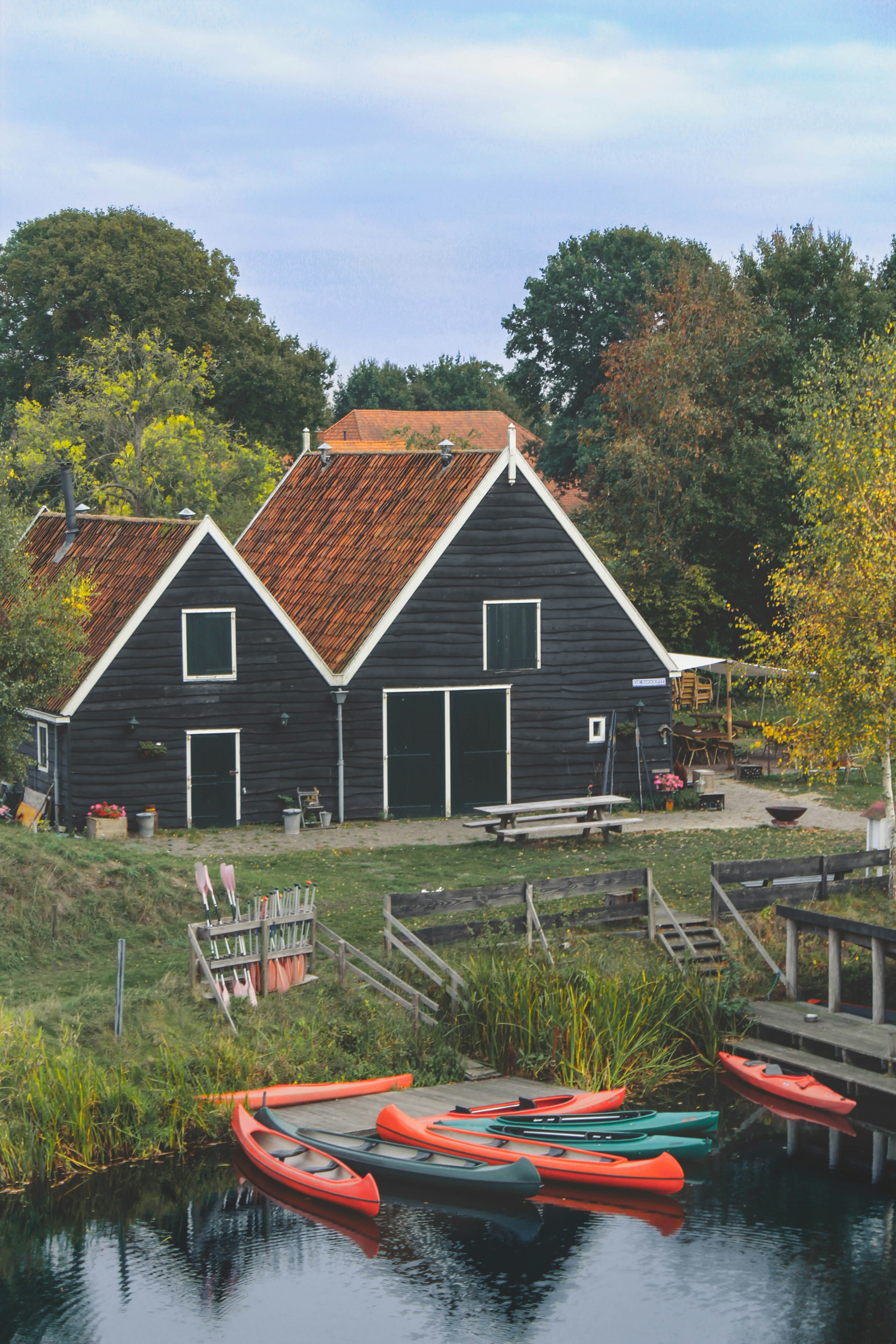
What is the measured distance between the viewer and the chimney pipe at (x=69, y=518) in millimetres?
32156

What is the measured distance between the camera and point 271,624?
29672mm

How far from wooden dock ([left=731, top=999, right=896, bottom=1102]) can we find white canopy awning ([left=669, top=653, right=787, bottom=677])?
969 centimetres

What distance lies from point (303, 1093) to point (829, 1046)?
21.7 feet

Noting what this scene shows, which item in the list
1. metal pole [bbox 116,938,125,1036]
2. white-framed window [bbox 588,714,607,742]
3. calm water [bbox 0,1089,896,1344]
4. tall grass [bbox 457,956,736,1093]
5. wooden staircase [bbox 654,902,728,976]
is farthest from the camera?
white-framed window [bbox 588,714,607,742]

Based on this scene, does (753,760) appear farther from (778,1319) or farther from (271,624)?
(778,1319)

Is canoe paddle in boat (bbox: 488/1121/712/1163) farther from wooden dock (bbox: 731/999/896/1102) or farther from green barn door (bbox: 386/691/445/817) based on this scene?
green barn door (bbox: 386/691/445/817)

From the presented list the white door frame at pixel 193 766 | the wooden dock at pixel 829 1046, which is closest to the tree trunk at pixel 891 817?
the wooden dock at pixel 829 1046

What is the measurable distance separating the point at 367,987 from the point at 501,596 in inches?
574

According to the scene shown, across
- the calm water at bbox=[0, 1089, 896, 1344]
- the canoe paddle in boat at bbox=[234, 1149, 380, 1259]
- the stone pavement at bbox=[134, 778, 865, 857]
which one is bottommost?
the calm water at bbox=[0, 1089, 896, 1344]

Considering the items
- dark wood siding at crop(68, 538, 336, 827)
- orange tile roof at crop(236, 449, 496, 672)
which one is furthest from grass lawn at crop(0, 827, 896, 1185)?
orange tile roof at crop(236, 449, 496, 672)

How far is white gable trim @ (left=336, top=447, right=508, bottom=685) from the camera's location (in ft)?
99.0

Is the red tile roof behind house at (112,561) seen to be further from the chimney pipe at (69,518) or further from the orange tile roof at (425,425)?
the orange tile roof at (425,425)

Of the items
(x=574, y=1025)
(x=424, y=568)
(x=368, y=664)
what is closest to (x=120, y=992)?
(x=574, y=1025)

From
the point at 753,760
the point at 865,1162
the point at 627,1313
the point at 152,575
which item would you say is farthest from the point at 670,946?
the point at 753,760
